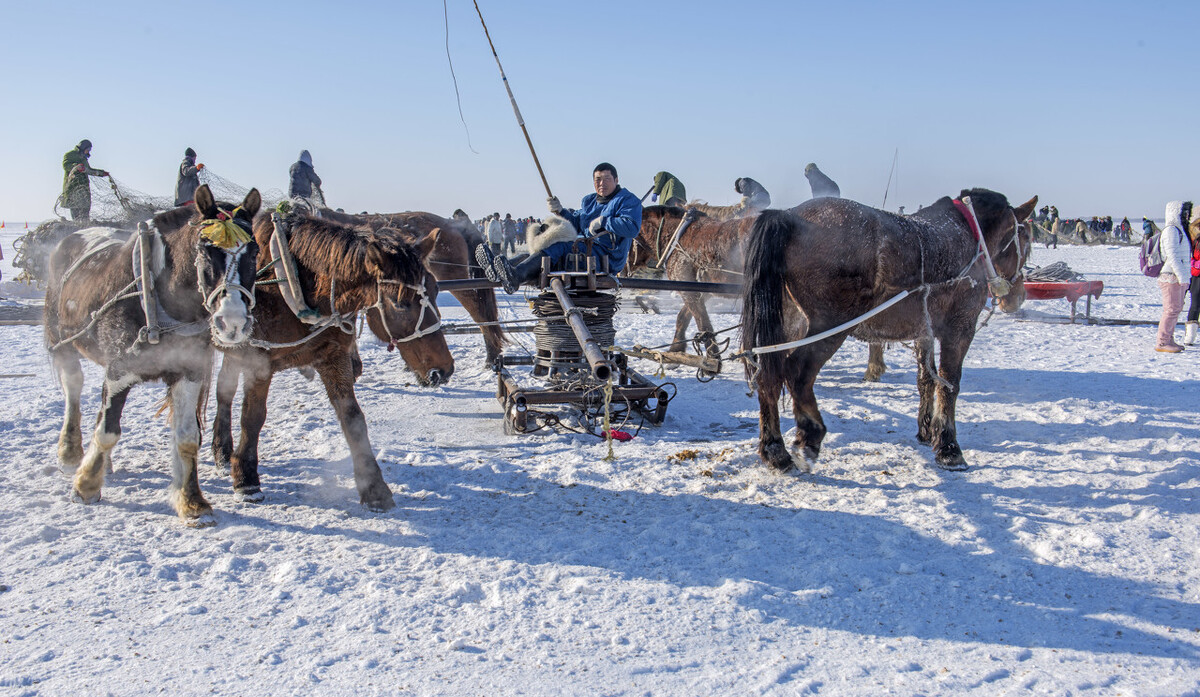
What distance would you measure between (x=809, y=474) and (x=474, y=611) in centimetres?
267

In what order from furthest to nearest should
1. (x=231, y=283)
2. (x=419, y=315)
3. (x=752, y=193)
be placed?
1. (x=752, y=193)
2. (x=419, y=315)
3. (x=231, y=283)

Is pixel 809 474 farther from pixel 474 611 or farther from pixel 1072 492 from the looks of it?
pixel 474 611

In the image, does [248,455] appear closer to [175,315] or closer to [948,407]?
[175,315]

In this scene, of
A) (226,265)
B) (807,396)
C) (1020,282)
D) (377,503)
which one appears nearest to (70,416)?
(226,265)

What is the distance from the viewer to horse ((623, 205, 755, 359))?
8.54 metres

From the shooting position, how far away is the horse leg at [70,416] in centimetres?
468

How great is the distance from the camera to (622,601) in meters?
3.33

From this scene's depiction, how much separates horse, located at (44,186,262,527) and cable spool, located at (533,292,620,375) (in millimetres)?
2404

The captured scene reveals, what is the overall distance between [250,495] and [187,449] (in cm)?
52

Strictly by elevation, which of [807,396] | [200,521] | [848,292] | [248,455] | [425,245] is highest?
[425,245]

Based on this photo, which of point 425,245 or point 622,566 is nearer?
point 622,566

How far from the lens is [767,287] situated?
489cm

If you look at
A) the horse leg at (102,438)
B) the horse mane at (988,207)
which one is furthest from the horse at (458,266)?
the horse mane at (988,207)

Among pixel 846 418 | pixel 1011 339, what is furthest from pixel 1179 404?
pixel 1011 339
